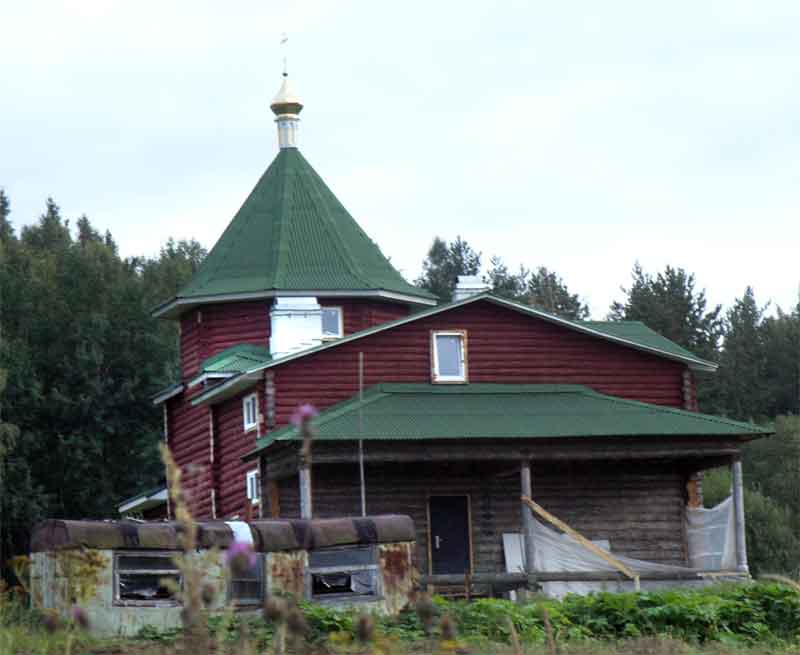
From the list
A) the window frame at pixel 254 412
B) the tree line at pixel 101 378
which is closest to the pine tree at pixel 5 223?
the tree line at pixel 101 378

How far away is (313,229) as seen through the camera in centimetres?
4131

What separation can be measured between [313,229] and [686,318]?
32.1 metres

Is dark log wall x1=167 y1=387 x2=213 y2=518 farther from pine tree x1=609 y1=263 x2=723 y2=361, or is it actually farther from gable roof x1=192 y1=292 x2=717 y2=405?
pine tree x1=609 y1=263 x2=723 y2=361

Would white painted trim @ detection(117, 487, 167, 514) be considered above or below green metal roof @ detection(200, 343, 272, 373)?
below

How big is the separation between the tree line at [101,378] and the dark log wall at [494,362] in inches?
755

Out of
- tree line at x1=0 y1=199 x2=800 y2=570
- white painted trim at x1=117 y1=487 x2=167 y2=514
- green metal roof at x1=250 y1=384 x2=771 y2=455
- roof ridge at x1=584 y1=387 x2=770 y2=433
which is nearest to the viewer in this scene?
green metal roof at x1=250 y1=384 x2=771 y2=455

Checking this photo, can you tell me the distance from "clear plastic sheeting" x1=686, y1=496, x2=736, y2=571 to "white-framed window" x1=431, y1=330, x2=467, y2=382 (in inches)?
208

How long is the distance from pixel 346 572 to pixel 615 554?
1150 centimetres

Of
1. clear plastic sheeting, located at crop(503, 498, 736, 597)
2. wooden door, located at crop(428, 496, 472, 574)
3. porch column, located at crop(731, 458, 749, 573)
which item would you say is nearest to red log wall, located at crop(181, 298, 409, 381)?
wooden door, located at crop(428, 496, 472, 574)

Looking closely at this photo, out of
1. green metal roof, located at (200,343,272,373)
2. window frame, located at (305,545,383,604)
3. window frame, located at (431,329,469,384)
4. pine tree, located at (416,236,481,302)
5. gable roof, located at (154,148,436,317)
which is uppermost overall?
pine tree, located at (416,236,481,302)

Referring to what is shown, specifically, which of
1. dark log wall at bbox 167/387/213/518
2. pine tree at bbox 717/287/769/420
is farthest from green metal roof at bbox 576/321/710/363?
pine tree at bbox 717/287/769/420

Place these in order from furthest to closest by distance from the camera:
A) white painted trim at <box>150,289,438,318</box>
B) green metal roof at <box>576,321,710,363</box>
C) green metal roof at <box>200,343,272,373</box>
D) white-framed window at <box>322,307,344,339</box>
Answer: white-framed window at <box>322,307,344,339</box>
white painted trim at <box>150,289,438,318</box>
green metal roof at <box>200,343,272,373</box>
green metal roof at <box>576,321,710,363</box>

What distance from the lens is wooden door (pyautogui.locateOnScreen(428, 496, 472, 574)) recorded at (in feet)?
105

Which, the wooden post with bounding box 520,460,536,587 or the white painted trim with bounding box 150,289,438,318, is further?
the white painted trim with bounding box 150,289,438,318
